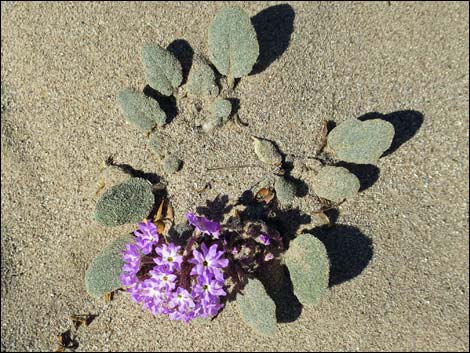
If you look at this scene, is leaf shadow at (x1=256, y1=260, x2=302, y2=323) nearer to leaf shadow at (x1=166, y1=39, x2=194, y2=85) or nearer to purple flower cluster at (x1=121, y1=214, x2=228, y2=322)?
purple flower cluster at (x1=121, y1=214, x2=228, y2=322)

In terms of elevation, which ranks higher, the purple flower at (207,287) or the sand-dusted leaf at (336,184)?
the sand-dusted leaf at (336,184)

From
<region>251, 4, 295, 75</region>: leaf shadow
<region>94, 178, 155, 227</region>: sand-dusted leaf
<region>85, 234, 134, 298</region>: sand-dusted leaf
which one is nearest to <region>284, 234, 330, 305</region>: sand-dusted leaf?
<region>94, 178, 155, 227</region>: sand-dusted leaf

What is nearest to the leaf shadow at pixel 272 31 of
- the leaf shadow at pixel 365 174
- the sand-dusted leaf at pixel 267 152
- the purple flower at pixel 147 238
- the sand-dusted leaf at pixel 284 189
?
the sand-dusted leaf at pixel 267 152

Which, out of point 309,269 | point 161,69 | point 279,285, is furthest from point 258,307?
point 161,69

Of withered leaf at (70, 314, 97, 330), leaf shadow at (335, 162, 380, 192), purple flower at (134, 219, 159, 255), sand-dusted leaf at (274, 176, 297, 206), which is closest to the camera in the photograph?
purple flower at (134, 219, 159, 255)

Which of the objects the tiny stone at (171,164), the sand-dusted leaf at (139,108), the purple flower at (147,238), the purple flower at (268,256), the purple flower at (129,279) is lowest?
the purple flower at (268,256)

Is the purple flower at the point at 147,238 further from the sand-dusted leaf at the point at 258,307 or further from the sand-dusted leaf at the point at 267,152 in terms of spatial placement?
the sand-dusted leaf at the point at 267,152

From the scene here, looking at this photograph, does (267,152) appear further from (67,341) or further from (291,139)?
(67,341)
